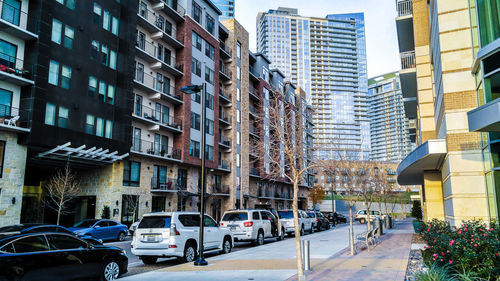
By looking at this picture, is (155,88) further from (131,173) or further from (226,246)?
(226,246)

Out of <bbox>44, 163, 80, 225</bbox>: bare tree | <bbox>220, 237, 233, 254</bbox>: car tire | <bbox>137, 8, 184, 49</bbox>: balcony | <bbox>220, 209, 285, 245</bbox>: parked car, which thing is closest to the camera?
<bbox>220, 237, 233, 254</bbox>: car tire

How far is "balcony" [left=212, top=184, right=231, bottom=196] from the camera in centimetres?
4284

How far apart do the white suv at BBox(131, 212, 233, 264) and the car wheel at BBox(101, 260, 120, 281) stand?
9.11ft

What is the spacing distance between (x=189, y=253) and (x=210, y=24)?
35.3 meters

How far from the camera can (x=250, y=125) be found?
53.9 m

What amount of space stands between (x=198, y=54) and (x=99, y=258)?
33307 millimetres

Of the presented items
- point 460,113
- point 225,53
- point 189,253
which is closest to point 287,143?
point 189,253

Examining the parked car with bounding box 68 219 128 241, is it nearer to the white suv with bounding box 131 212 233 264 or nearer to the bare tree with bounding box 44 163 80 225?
the bare tree with bounding box 44 163 80 225

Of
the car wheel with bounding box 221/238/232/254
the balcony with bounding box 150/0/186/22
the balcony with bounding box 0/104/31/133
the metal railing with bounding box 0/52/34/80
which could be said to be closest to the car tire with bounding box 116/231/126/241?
the balcony with bounding box 0/104/31/133

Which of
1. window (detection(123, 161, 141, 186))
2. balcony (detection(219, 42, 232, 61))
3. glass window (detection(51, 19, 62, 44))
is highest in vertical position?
balcony (detection(219, 42, 232, 61))

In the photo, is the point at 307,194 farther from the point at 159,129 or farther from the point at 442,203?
the point at 442,203

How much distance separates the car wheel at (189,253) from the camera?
45.9 ft

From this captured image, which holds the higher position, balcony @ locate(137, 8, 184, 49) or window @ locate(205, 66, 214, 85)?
balcony @ locate(137, 8, 184, 49)

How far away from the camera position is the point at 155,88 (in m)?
35.5
